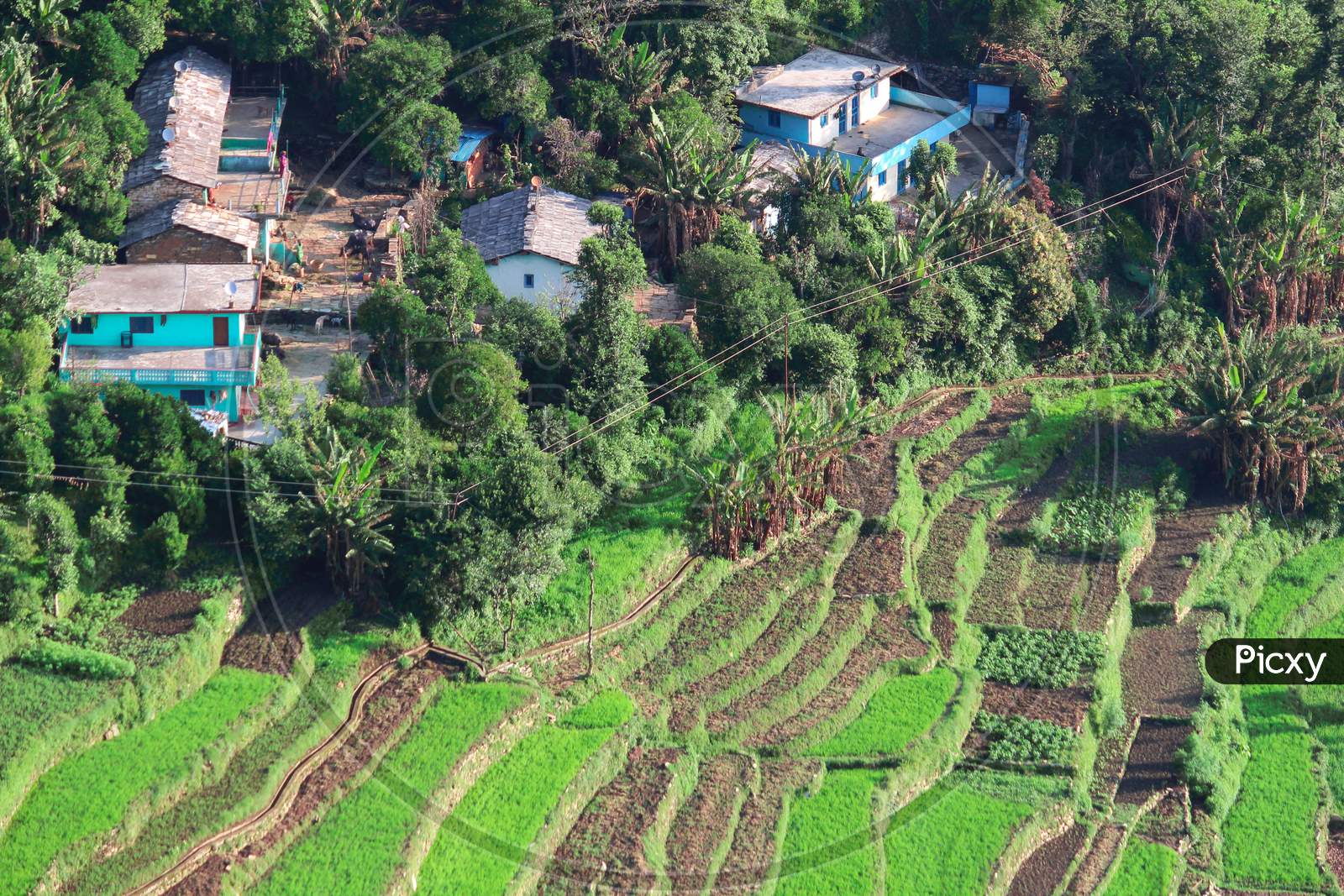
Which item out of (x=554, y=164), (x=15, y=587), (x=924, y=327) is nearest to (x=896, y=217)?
(x=924, y=327)

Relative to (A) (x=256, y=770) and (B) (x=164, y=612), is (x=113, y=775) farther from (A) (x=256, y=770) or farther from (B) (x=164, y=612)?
(B) (x=164, y=612)

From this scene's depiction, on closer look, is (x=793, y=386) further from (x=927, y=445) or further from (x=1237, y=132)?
(x=1237, y=132)

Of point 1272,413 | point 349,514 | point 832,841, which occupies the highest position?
point 1272,413

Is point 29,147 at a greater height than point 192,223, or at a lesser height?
greater

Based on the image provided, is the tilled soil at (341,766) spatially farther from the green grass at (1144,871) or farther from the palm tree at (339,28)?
the palm tree at (339,28)

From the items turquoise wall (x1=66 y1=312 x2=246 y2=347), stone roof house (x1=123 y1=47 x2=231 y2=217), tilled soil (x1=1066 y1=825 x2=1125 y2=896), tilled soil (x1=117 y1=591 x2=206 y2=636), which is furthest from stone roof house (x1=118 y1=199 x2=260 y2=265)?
tilled soil (x1=1066 y1=825 x2=1125 y2=896)

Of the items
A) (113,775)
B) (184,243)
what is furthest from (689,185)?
(113,775)

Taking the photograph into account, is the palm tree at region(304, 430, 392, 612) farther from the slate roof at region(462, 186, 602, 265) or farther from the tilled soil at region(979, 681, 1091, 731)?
the tilled soil at region(979, 681, 1091, 731)
